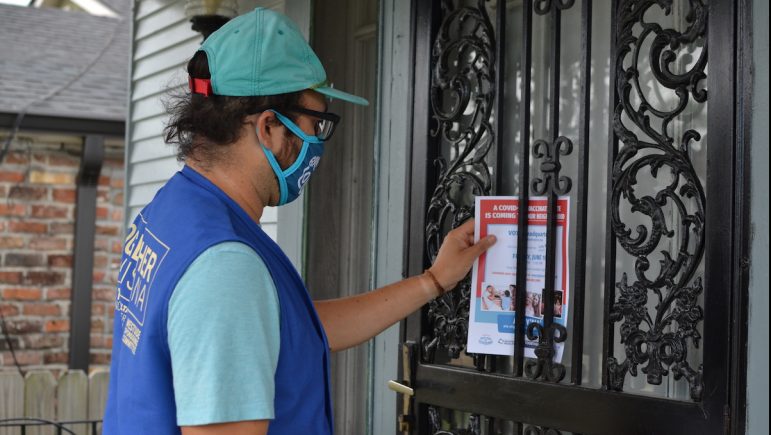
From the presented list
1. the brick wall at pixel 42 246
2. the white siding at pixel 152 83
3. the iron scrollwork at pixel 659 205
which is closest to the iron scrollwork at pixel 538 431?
the iron scrollwork at pixel 659 205

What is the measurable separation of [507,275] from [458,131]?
529 mm

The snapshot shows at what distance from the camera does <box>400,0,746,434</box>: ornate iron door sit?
210 centimetres

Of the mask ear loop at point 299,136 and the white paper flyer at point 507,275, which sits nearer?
the mask ear loop at point 299,136

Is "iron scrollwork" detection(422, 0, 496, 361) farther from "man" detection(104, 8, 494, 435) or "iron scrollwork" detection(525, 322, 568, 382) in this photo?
"man" detection(104, 8, 494, 435)

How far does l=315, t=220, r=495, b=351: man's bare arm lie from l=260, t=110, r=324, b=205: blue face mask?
1.97ft

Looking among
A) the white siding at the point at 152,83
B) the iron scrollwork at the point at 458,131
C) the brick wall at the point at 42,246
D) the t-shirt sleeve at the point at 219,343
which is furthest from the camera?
the brick wall at the point at 42,246

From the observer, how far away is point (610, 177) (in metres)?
2.37

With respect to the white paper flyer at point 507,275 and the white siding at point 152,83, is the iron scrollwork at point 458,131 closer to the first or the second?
the white paper flyer at point 507,275

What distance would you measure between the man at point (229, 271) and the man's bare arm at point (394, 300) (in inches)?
24.7

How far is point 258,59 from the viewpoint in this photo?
6.11 ft

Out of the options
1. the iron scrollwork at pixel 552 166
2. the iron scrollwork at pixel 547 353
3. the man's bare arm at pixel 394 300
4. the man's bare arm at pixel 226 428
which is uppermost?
the iron scrollwork at pixel 552 166

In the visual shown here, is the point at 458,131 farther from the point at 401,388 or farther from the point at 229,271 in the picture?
the point at 229,271

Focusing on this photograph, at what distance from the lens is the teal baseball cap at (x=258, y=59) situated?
187 centimetres

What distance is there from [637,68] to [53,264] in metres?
Answer: 7.16
